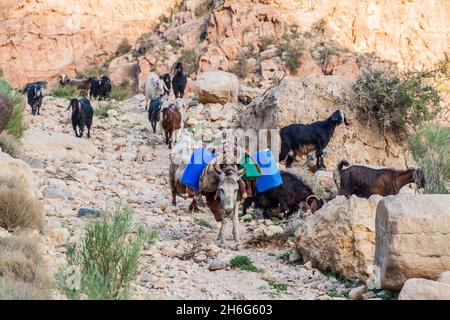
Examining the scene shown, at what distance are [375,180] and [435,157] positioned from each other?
3.67 ft

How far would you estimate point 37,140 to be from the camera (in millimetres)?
14586

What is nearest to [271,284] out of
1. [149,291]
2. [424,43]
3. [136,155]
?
[149,291]

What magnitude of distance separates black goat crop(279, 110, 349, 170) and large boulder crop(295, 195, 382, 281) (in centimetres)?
651

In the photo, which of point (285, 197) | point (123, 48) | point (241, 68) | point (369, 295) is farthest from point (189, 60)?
point (369, 295)

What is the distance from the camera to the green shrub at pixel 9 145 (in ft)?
37.5

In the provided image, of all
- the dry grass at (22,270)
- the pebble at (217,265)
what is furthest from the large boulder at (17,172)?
the pebble at (217,265)

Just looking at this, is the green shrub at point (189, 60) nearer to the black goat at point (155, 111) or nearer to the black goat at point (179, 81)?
the black goat at point (179, 81)

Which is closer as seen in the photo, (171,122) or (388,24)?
(171,122)

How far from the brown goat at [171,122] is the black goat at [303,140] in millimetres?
3145

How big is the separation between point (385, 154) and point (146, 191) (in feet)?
21.1

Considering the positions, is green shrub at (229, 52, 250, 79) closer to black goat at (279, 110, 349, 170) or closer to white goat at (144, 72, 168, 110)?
white goat at (144, 72, 168, 110)

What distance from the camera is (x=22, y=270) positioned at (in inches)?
215

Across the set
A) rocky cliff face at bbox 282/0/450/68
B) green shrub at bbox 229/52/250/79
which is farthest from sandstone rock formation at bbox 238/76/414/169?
rocky cliff face at bbox 282/0/450/68

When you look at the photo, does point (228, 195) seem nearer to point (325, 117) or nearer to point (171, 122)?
point (325, 117)
